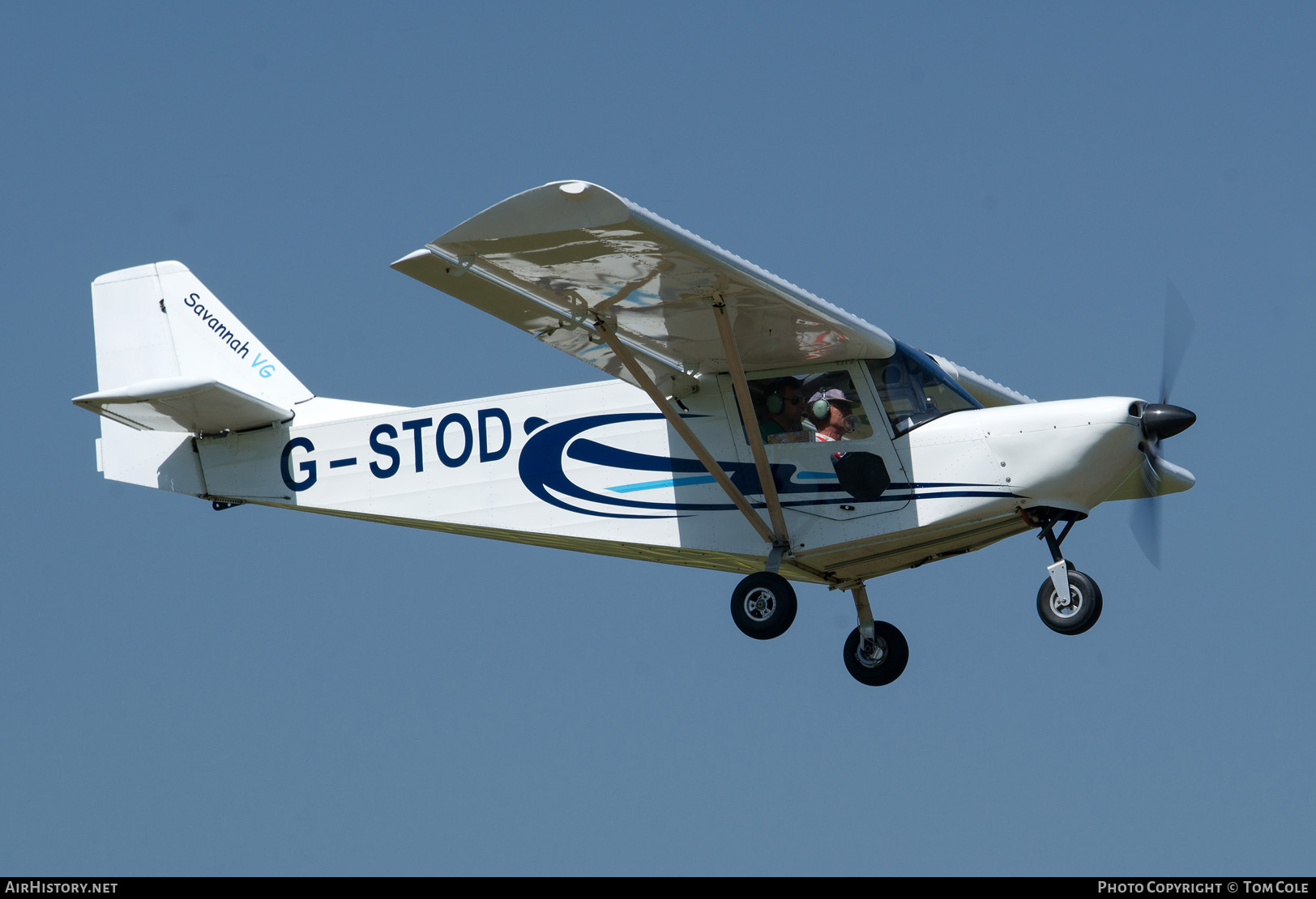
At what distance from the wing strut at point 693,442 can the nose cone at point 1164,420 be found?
3035mm

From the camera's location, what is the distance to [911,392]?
1394 cm

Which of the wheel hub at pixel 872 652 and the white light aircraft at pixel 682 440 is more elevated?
the white light aircraft at pixel 682 440

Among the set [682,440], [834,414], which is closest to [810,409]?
[834,414]

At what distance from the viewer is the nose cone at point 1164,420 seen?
13.1m

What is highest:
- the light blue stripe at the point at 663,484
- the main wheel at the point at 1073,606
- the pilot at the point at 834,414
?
the pilot at the point at 834,414

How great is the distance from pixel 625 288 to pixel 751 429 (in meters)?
1.68

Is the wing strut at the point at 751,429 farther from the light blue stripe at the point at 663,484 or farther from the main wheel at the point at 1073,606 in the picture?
the main wheel at the point at 1073,606

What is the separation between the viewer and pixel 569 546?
49.8 feet

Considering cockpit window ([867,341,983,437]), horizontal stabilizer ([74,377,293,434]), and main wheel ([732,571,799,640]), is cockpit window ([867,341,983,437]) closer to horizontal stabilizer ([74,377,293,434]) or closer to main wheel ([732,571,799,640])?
main wheel ([732,571,799,640])

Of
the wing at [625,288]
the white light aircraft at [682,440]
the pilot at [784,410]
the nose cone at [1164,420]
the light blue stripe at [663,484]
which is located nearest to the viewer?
the wing at [625,288]

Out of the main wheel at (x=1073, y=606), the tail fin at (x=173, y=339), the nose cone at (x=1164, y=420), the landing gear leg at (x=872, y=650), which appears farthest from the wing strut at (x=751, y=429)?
the tail fin at (x=173, y=339)

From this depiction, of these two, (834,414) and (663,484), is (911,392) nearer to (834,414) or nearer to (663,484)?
(834,414)

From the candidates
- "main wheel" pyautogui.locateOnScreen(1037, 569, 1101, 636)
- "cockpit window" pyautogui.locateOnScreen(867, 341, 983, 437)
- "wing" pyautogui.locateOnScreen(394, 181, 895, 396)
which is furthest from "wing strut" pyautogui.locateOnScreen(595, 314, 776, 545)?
"main wheel" pyautogui.locateOnScreen(1037, 569, 1101, 636)

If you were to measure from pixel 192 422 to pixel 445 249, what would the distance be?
5.33 m
